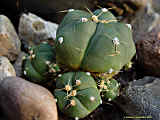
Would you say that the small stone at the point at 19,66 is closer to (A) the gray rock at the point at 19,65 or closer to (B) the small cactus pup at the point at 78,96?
(A) the gray rock at the point at 19,65

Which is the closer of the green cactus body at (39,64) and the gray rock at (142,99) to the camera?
the gray rock at (142,99)

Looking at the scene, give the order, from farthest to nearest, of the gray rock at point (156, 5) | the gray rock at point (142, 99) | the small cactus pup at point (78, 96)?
the gray rock at point (156, 5), the gray rock at point (142, 99), the small cactus pup at point (78, 96)

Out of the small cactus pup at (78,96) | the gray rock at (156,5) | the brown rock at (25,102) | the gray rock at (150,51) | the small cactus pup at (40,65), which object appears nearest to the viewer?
the brown rock at (25,102)

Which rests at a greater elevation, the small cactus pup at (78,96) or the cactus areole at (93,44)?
the cactus areole at (93,44)

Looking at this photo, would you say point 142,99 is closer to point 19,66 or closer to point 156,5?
point 19,66

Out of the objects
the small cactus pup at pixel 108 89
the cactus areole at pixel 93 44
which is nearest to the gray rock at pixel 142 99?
the small cactus pup at pixel 108 89

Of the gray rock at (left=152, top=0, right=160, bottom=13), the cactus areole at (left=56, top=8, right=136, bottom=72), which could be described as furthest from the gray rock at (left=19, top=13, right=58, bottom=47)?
the gray rock at (left=152, top=0, right=160, bottom=13)

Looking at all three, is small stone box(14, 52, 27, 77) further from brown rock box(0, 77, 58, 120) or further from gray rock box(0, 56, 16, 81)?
brown rock box(0, 77, 58, 120)
